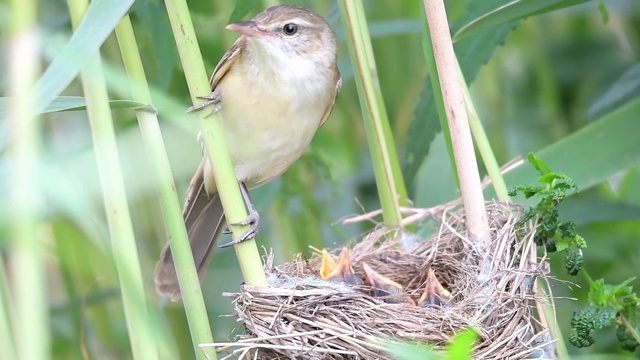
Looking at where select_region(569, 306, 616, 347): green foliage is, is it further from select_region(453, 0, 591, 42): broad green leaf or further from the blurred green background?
select_region(453, 0, 591, 42): broad green leaf

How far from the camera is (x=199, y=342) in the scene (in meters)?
1.62

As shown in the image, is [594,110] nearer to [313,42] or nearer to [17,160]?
[313,42]

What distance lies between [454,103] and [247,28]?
67cm

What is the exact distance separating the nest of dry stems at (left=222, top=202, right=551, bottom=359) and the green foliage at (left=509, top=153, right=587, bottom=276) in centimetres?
12

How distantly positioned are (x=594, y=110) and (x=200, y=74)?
1.48 meters

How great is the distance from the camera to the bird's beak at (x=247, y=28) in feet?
7.27

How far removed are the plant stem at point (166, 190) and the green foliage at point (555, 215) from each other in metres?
0.69

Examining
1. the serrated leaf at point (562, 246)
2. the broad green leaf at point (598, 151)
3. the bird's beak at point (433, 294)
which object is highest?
→ the broad green leaf at point (598, 151)

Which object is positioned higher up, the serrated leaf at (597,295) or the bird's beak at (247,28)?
the bird's beak at (247,28)

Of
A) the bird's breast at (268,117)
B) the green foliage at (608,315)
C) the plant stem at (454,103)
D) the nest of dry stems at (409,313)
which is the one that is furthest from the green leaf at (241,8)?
the green foliage at (608,315)

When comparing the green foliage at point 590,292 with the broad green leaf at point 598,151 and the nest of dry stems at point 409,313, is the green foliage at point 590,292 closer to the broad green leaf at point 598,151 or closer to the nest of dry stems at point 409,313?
the nest of dry stems at point 409,313

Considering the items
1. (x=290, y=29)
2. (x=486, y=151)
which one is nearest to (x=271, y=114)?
(x=290, y=29)

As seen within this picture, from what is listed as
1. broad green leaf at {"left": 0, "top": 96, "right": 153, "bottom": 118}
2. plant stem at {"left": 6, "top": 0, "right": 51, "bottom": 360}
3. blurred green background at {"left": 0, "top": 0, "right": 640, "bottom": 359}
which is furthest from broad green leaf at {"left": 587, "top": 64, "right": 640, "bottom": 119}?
plant stem at {"left": 6, "top": 0, "right": 51, "bottom": 360}

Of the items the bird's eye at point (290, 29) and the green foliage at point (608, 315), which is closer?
the green foliage at point (608, 315)
